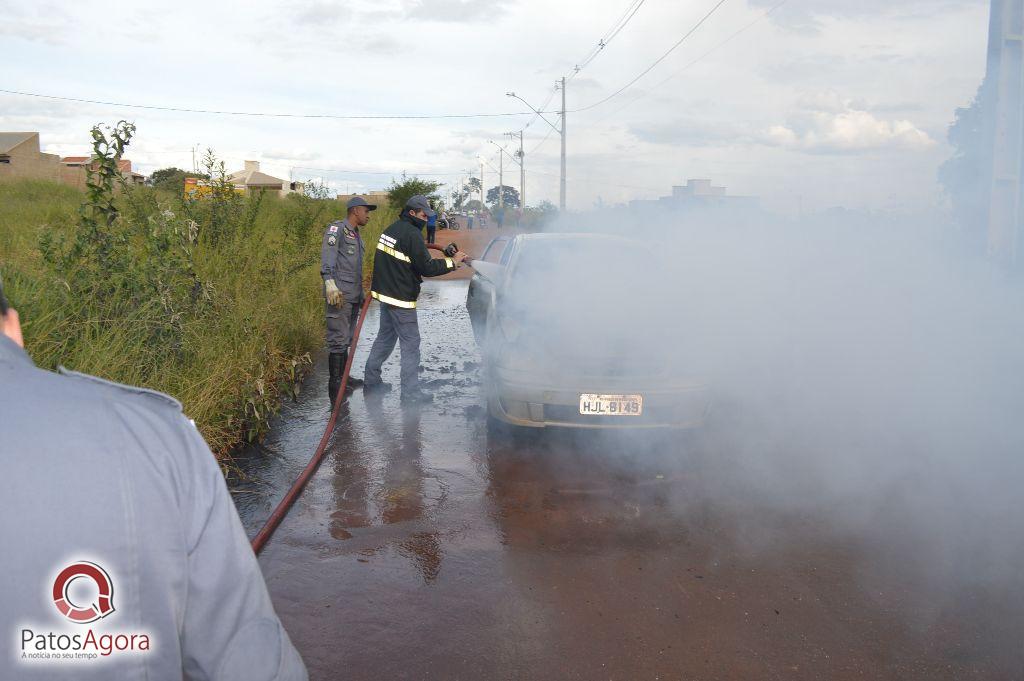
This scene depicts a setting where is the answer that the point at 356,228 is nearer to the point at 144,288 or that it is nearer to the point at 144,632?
the point at 144,288

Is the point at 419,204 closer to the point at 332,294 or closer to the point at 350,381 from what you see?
the point at 332,294

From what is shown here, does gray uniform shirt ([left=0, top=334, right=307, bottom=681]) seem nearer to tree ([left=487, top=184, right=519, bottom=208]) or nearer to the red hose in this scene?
the red hose

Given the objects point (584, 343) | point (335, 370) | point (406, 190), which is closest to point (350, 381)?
point (335, 370)

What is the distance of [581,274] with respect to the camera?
21.6ft

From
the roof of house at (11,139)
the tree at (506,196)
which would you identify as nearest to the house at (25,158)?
the roof of house at (11,139)

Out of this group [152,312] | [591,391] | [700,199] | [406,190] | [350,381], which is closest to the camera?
[591,391]

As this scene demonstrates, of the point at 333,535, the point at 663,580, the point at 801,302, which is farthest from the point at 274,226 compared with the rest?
the point at 663,580

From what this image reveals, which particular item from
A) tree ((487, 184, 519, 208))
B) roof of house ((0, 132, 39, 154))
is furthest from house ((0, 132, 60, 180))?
tree ((487, 184, 519, 208))

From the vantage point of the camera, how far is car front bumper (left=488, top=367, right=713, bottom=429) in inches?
200

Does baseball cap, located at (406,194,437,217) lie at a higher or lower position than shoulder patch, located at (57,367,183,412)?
higher

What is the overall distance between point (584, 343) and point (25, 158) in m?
57.6

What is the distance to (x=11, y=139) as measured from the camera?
177ft

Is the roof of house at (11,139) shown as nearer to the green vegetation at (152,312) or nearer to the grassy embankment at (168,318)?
the grassy embankment at (168,318)

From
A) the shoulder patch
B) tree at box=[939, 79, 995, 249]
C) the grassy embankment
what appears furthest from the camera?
tree at box=[939, 79, 995, 249]
